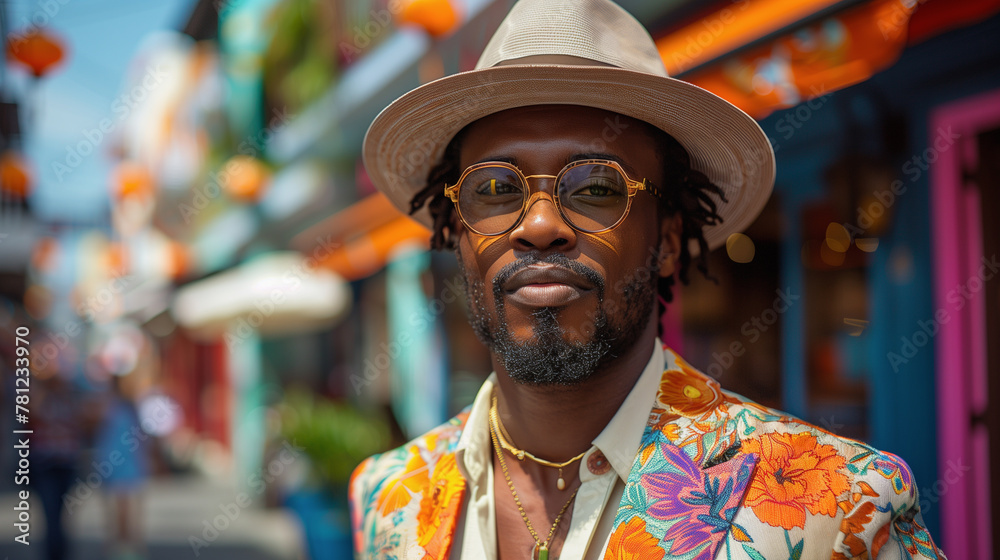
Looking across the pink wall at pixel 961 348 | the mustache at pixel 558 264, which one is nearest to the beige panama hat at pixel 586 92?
the mustache at pixel 558 264

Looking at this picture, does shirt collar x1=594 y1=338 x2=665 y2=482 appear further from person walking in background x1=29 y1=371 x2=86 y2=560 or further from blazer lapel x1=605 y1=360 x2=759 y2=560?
person walking in background x1=29 y1=371 x2=86 y2=560

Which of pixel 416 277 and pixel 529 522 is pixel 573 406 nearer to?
pixel 529 522

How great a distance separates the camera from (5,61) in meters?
6.11

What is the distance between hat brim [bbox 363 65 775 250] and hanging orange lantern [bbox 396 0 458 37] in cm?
326

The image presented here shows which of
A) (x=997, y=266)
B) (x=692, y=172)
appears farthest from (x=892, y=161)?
(x=692, y=172)

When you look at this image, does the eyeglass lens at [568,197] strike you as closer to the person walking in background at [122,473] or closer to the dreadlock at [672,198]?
the dreadlock at [672,198]

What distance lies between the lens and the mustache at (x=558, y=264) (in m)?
1.46

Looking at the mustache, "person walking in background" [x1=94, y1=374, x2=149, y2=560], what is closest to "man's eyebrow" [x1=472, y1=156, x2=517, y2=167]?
the mustache

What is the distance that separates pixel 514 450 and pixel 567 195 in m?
0.64

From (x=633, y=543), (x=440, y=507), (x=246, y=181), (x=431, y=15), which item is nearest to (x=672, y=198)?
(x=633, y=543)

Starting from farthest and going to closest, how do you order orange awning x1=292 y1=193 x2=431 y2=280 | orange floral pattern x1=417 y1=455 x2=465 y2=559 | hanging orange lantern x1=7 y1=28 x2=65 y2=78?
orange awning x1=292 y1=193 x2=431 y2=280 → hanging orange lantern x1=7 y1=28 x2=65 y2=78 → orange floral pattern x1=417 y1=455 x2=465 y2=559

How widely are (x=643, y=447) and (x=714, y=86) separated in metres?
2.62

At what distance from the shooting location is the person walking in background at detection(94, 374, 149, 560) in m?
6.24

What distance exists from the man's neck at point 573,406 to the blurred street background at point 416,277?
220 cm
